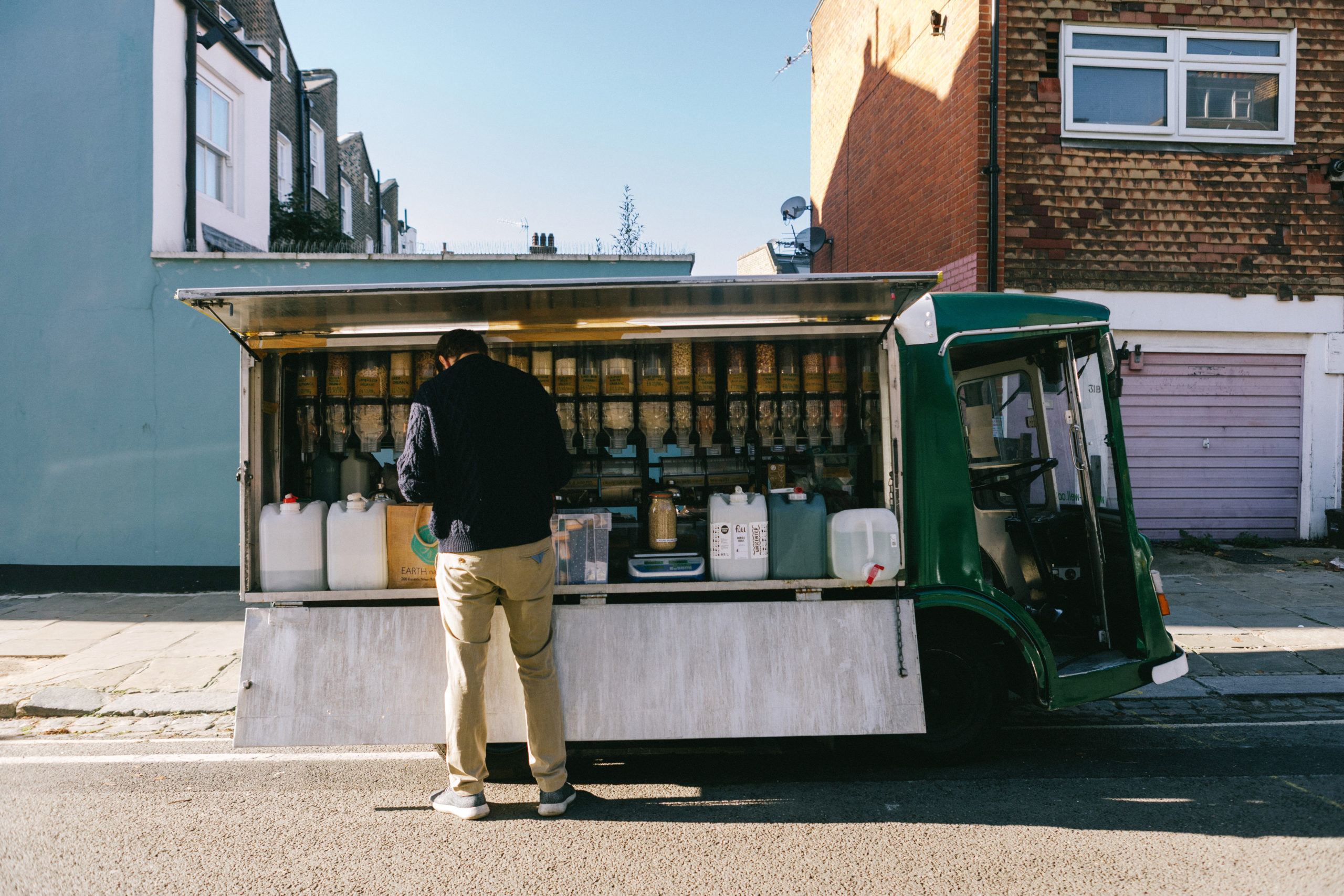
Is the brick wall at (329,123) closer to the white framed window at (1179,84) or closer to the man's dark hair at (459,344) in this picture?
the white framed window at (1179,84)

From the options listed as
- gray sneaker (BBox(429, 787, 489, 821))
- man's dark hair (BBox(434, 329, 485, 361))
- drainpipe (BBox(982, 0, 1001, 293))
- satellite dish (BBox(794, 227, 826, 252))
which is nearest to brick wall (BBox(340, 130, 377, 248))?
satellite dish (BBox(794, 227, 826, 252))

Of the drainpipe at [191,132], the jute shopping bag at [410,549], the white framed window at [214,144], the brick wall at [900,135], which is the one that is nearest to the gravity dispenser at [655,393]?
the jute shopping bag at [410,549]

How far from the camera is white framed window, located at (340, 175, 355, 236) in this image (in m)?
20.1

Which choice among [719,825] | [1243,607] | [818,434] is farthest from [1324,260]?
[719,825]

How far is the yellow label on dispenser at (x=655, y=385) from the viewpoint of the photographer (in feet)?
15.9

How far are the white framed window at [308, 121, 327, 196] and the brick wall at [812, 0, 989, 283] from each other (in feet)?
33.0

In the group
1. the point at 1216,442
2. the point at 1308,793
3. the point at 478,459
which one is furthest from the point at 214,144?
the point at 1216,442

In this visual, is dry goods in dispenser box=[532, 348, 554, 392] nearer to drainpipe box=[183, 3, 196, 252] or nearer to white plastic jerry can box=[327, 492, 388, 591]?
white plastic jerry can box=[327, 492, 388, 591]

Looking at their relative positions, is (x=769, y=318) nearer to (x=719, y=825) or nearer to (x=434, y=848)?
(x=719, y=825)

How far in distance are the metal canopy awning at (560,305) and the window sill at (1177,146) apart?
687 centimetres

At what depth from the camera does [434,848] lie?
11.5 ft

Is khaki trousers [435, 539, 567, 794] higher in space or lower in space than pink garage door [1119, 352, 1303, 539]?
lower

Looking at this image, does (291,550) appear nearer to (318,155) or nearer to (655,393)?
(655,393)

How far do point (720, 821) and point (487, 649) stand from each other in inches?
52.0
